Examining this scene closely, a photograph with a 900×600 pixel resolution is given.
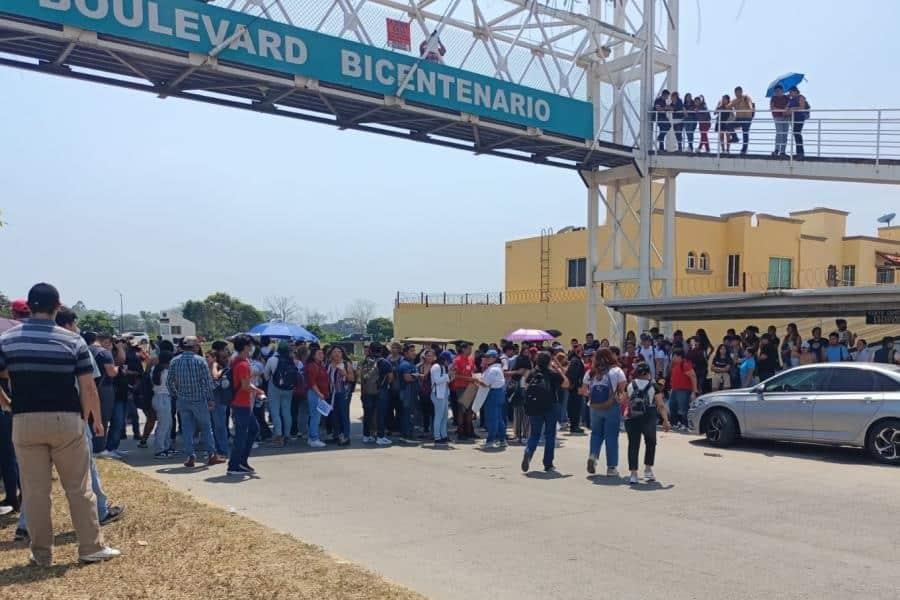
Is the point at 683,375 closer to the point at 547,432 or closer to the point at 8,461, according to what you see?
the point at 547,432

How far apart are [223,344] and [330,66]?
24.7 feet

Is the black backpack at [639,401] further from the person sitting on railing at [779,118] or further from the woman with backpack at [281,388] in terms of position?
the person sitting on railing at [779,118]

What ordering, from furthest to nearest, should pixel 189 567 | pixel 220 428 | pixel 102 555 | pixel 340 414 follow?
1. pixel 340 414
2. pixel 220 428
3. pixel 102 555
4. pixel 189 567

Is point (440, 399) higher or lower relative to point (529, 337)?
lower

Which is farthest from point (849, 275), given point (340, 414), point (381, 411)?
point (340, 414)

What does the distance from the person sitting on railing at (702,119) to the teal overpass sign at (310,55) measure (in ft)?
9.94

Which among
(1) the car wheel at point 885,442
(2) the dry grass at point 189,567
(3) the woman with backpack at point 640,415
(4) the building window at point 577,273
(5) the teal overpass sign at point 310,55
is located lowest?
(2) the dry grass at point 189,567

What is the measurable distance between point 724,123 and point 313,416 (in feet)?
44.9

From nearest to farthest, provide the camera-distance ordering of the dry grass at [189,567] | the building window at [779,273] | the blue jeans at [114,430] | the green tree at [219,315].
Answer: the dry grass at [189,567] → the blue jeans at [114,430] → the building window at [779,273] → the green tree at [219,315]

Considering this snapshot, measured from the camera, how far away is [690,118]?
21.8m

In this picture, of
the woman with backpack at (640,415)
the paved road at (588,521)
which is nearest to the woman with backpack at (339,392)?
the paved road at (588,521)

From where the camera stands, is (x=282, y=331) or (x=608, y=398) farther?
(x=282, y=331)

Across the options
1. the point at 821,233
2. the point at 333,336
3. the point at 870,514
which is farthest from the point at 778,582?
the point at 333,336

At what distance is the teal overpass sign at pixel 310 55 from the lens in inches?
542
